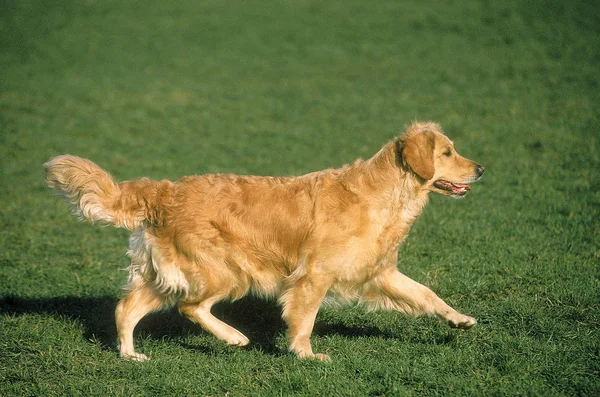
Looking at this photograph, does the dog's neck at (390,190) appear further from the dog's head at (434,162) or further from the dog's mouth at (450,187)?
the dog's mouth at (450,187)

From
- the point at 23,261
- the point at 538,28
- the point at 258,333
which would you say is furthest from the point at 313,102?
the point at 258,333

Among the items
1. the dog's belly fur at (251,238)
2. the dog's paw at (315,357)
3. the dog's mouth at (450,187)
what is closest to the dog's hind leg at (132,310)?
the dog's belly fur at (251,238)

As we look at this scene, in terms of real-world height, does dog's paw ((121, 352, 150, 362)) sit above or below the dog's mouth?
below

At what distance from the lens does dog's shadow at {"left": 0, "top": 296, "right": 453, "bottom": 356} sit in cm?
673

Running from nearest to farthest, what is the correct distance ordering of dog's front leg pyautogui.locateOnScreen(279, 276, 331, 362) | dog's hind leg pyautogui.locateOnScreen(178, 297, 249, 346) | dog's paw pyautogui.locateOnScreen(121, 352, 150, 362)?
dog's front leg pyautogui.locateOnScreen(279, 276, 331, 362) < dog's paw pyautogui.locateOnScreen(121, 352, 150, 362) < dog's hind leg pyautogui.locateOnScreen(178, 297, 249, 346)

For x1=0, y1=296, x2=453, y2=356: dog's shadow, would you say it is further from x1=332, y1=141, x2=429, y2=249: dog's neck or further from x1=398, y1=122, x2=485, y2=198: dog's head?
x1=398, y1=122, x2=485, y2=198: dog's head

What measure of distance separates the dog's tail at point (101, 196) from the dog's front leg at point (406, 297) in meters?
2.12

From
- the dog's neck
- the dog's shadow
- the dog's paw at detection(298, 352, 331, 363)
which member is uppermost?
the dog's neck

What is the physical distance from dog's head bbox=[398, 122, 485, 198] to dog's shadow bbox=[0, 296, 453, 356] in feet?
4.58

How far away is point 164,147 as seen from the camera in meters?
14.7

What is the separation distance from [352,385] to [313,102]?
39.9ft

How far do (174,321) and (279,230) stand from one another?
1.80 meters

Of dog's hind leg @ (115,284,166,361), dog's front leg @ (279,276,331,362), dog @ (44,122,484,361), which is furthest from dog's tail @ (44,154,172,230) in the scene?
dog's front leg @ (279,276,331,362)

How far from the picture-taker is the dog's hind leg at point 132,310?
635 centimetres
